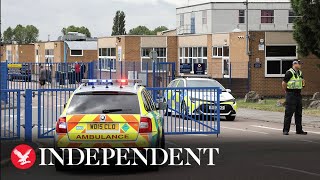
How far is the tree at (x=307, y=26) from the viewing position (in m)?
32.6

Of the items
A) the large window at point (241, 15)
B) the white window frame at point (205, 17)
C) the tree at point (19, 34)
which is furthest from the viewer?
the tree at point (19, 34)

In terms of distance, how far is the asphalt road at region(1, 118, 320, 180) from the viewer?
443 inches

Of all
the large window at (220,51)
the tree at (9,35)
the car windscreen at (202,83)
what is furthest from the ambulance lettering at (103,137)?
the tree at (9,35)

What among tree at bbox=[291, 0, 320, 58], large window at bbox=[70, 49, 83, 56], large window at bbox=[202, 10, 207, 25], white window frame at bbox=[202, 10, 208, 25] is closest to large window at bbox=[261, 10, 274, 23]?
white window frame at bbox=[202, 10, 208, 25]

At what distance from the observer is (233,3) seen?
246 ft

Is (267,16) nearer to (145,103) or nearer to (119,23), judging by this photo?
(119,23)

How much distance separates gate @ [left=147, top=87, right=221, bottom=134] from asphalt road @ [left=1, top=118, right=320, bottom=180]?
0.74ft

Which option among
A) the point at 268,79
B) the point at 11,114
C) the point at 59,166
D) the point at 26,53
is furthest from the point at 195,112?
the point at 26,53

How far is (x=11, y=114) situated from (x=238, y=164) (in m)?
6.67

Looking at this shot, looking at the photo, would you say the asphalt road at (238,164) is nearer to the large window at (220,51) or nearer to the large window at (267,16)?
the large window at (220,51)

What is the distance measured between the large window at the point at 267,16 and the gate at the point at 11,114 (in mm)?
60494

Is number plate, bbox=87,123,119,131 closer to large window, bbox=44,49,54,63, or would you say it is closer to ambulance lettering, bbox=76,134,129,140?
ambulance lettering, bbox=76,134,129,140

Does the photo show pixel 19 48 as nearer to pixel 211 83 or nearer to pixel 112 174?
pixel 211 83

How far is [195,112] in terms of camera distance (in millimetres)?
17625
